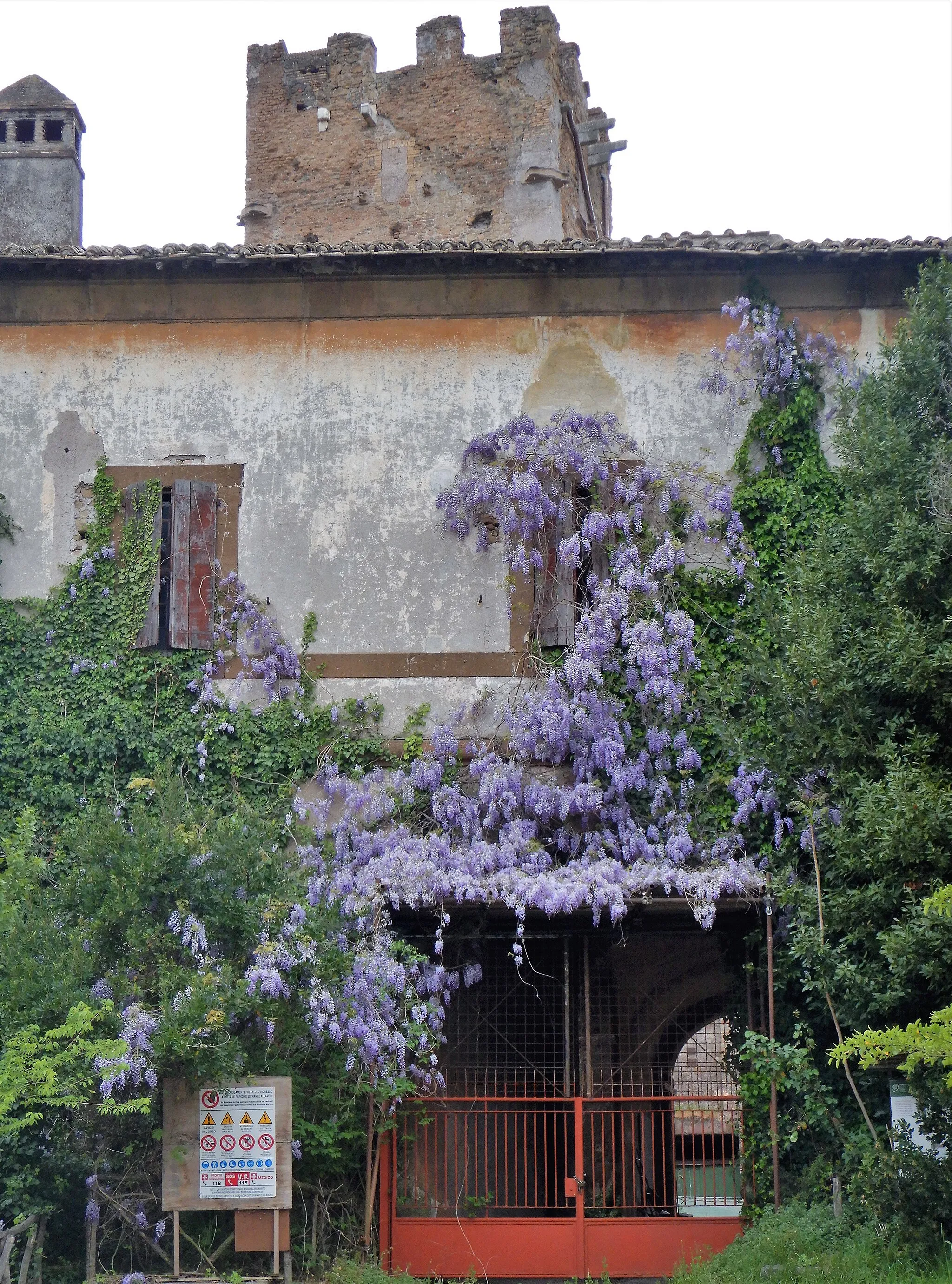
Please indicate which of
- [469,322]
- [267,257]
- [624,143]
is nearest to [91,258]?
[267,257]

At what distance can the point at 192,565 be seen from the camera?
13.6 m

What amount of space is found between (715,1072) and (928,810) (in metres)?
4.01

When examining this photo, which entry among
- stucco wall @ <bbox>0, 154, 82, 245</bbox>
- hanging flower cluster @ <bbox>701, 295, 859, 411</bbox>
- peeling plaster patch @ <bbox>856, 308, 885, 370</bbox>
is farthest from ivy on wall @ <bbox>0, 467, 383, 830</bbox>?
stucco wall @ <bbox>0, 154, 82, 245</bbox>

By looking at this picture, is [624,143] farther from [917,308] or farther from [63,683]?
[63,683]

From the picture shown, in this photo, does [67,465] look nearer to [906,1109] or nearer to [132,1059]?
[132,1059]

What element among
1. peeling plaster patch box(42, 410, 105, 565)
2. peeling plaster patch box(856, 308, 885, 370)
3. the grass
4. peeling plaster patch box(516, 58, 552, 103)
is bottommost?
the grass

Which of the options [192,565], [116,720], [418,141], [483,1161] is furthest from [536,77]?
[483,1161]

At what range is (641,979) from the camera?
1334 centimetres

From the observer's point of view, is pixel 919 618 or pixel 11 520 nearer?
pixel 919 618

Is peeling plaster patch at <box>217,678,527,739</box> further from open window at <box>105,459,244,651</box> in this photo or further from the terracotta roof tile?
the terracotta roof tile

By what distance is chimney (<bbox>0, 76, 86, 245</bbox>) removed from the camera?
18453 mm

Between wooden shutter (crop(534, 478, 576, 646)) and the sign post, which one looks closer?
the sign post

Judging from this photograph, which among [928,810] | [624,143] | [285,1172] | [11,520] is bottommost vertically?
[285,1172]

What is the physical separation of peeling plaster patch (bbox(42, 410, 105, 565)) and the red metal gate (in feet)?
19.2
